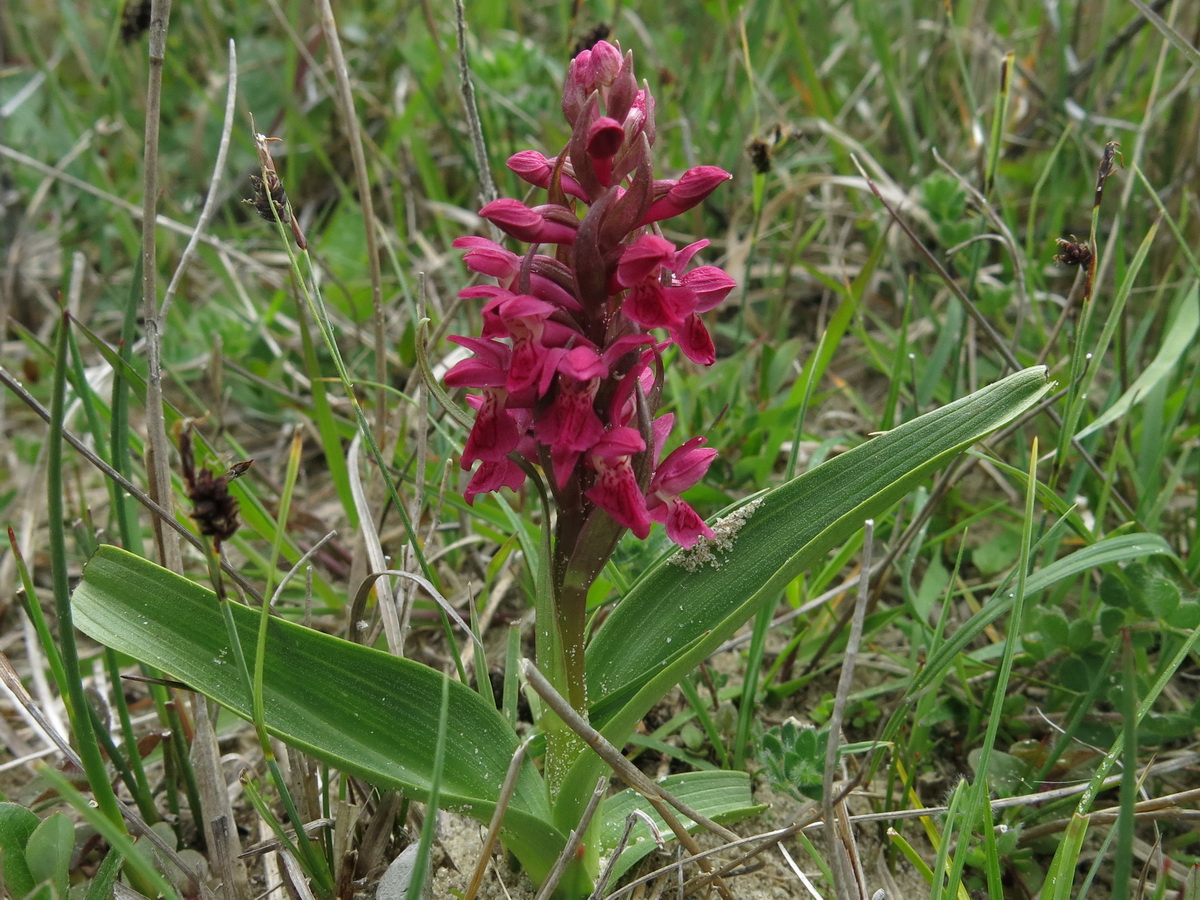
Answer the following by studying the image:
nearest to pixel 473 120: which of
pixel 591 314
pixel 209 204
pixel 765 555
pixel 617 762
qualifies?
pixel 209 204

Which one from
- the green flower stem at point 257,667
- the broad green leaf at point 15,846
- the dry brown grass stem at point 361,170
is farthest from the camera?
the dry brown grass stem at point 361,170

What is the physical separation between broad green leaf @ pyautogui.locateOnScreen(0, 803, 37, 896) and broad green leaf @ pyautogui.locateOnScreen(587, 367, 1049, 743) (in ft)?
2.93

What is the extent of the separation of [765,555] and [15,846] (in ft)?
4.05

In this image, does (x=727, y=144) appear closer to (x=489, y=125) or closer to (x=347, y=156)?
(x=489, y=125)

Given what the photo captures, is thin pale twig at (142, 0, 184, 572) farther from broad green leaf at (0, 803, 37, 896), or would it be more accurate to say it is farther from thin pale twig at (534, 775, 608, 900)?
thin pale twig at (534, 775, 608, 900)

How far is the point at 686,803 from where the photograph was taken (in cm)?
158

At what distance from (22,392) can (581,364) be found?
0.89 meters

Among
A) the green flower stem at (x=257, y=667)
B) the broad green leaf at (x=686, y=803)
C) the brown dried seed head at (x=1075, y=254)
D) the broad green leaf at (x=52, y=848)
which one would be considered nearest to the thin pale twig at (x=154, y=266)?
the green flower stem at (x=257, y=667)

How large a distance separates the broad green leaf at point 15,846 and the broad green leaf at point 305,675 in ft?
1.33

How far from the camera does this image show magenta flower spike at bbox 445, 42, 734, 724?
1.37 m

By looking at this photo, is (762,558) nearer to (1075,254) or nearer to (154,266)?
(1075,254)

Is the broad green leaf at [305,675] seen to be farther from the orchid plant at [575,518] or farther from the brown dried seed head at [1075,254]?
the brown dried seed head at [1075,254]

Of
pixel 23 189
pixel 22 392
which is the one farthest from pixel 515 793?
pixel 23 189

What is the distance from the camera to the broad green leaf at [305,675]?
1369mm
